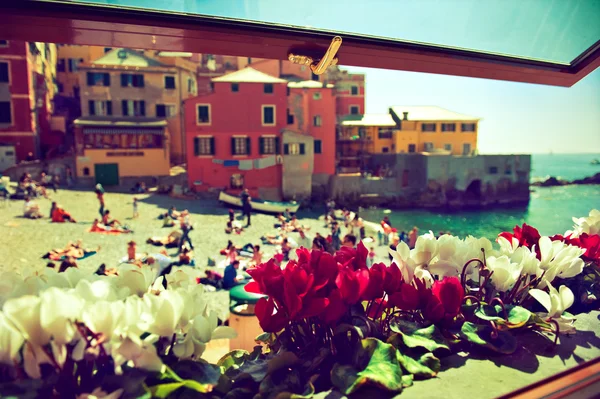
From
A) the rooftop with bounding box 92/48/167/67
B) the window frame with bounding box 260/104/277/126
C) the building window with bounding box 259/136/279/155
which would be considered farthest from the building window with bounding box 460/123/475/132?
the rooftop with bounding box 92/48/167/67

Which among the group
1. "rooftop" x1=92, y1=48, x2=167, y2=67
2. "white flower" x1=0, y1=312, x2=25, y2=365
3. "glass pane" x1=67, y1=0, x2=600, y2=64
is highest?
"rooftop" x1=92, y1=48, x2=167, y2=67

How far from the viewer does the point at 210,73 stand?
29016 mm

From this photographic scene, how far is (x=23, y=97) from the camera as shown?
890 inches

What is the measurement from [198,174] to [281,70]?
9226 mm

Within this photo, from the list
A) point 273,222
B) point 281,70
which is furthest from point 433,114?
point 273,222

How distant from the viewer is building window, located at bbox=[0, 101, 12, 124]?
22425 millimetres

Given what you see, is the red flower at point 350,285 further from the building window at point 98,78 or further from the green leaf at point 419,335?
the building window at point 98,78

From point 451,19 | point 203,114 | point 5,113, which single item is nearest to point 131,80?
point 203,114

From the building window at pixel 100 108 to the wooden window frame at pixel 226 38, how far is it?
2672cm

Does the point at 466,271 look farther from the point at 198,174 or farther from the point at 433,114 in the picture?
the point at 433,114

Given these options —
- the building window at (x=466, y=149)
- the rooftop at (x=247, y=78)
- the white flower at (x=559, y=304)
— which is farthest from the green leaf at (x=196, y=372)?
the building window at (x=466, y=149)

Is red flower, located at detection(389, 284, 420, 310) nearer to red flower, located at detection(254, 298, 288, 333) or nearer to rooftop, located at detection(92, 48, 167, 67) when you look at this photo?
red flower, located at detection(254, 298, 288, 333)

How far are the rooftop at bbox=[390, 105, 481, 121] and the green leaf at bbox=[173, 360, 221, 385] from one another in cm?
3243

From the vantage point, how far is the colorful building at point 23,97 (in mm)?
21922
